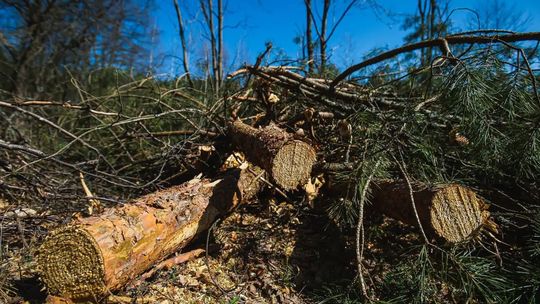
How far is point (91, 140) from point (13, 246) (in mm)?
1499

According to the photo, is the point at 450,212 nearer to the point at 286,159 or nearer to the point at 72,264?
the point at 286,159

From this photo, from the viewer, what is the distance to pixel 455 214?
185 cm

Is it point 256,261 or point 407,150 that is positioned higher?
point 407,150

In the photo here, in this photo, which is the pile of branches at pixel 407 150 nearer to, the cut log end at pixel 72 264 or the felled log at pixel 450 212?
the felled log at pixel 450 212

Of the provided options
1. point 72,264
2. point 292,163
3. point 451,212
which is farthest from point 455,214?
point 72,264

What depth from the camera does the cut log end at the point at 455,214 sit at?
6.03 ft

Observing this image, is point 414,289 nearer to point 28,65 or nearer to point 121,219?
point 121,219

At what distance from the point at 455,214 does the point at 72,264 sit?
1685mm

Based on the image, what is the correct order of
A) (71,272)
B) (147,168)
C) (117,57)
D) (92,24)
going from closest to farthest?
(71,272), (147,168), (92,24), (117,57)

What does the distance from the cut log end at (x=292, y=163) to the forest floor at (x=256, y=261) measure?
16.6 inches

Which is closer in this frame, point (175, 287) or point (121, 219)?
point (121, 219)

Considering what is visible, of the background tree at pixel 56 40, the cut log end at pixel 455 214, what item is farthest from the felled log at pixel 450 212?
the background tree at pixel 56 40

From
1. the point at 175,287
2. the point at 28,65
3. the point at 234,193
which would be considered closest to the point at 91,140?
the point at 234,193

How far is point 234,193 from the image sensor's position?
2.45 meters
